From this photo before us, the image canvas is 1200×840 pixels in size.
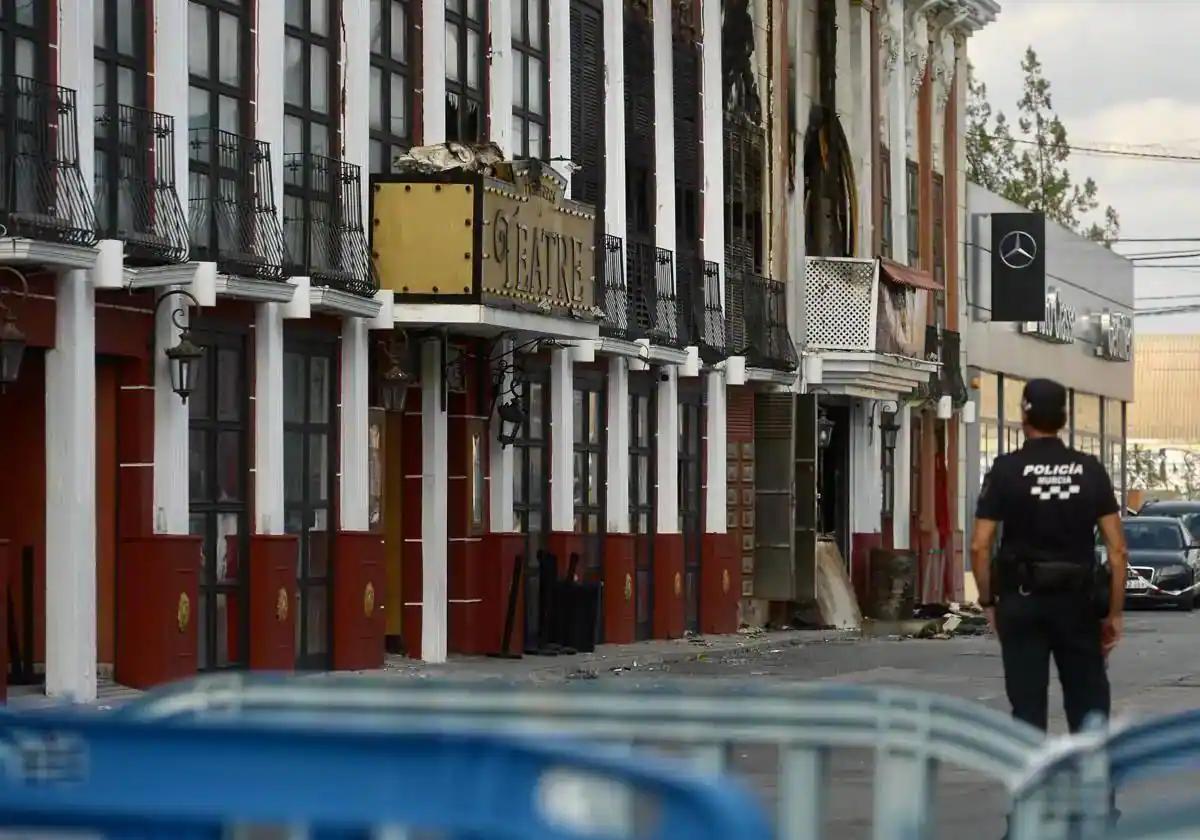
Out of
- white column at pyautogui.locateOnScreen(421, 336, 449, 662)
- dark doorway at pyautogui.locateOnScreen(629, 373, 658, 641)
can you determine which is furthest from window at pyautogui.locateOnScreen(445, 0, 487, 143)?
dark doorway at pyautogui.locateOnScreen(629, 373, 658, 641)

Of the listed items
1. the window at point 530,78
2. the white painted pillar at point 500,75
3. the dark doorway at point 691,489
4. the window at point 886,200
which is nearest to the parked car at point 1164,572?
Answer: the window at point 886,200

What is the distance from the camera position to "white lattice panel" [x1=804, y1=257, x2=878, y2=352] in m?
38.2

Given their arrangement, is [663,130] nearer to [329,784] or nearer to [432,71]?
[432,71]

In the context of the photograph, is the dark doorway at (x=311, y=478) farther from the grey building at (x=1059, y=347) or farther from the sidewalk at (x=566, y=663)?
the grey building at (x=1059, y=347)

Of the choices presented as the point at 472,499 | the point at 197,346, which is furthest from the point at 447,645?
the point at 197,346

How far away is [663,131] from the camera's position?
33875 millimetres

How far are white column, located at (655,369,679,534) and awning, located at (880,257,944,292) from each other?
5344 mm

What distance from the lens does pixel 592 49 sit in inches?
1252

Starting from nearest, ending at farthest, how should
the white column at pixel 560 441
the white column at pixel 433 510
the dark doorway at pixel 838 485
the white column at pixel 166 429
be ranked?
the white column at pixel 166 429
the white column at pixel 433 510
the white column at pixel 560 441
the dark doorway at pixel 838 485

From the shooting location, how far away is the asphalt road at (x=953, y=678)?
12.8 meters

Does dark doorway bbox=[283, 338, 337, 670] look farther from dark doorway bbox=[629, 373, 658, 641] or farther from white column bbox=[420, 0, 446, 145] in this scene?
dark doorway bbox=[629, 373, 658, 641]

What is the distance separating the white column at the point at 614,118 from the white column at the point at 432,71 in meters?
5.02

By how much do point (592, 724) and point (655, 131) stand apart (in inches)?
1033

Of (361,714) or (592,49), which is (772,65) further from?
(361,714)
